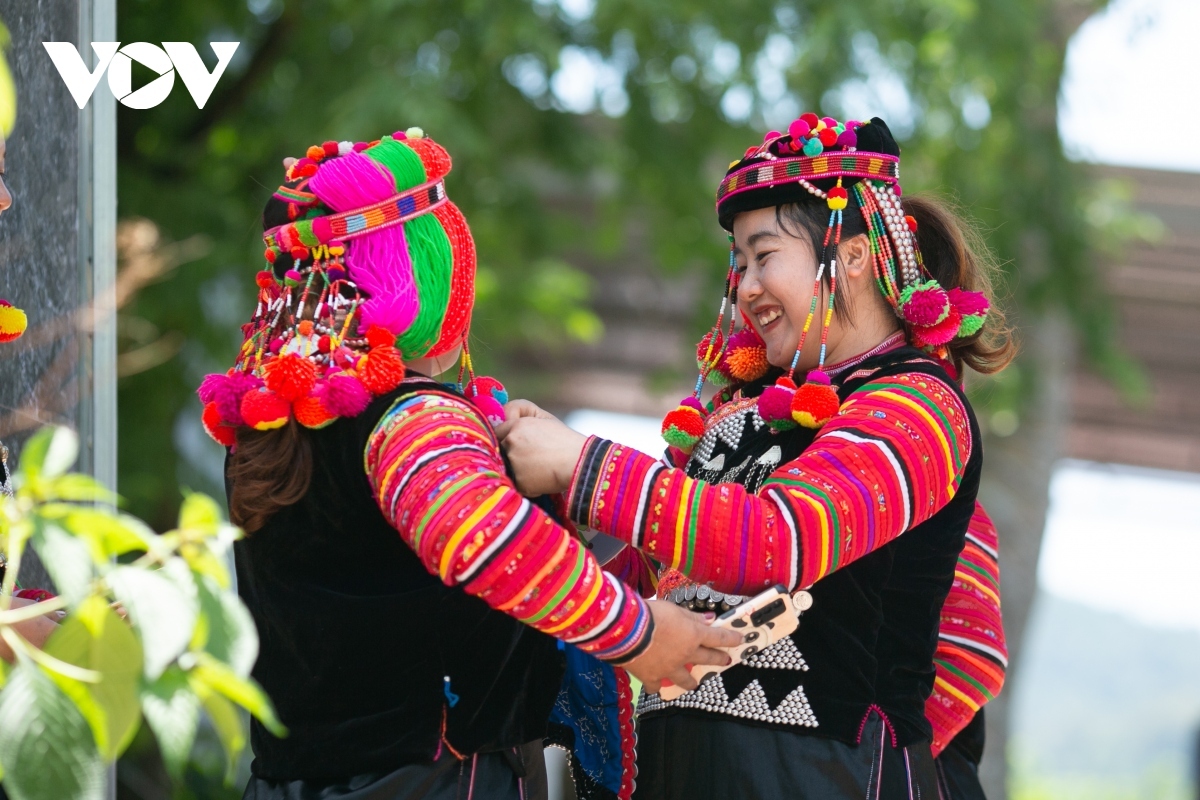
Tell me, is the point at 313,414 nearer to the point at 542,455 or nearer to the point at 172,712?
the point at 542,455

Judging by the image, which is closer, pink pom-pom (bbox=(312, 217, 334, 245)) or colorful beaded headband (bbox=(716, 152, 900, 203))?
pink pom-pom (bbox=(312, 217, 334, 245))

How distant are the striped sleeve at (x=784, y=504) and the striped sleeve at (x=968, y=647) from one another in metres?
0.58

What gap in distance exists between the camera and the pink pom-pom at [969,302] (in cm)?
225

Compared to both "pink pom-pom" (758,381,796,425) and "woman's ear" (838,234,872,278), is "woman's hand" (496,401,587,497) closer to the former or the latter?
"pink pom-pom" (758,381,796,425)

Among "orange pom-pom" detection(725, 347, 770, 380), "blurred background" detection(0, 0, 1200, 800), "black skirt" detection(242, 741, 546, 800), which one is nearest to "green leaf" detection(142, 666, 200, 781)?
"black skirt" detection(242, 741, 546, 800)

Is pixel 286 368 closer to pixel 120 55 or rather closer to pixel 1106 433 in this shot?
pixel 120 55

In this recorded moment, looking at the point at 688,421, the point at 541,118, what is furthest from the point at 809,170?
the point at 541,118

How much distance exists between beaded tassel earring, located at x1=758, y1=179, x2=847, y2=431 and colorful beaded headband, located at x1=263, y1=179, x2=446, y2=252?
0.66m

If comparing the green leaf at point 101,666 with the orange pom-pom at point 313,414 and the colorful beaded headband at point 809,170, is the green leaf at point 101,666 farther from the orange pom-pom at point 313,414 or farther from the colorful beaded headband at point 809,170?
the colorful beaded headband at point 809,170

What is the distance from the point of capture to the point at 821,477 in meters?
1.95

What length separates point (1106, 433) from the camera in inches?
605

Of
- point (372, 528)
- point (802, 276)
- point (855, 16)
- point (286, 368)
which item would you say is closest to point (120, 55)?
point (286, 368)

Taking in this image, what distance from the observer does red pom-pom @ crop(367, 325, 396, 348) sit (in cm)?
198

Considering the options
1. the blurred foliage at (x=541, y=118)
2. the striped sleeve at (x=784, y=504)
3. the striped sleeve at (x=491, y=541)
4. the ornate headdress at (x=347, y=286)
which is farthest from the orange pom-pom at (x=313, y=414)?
the blurred foliage at (x=541, y=118)
